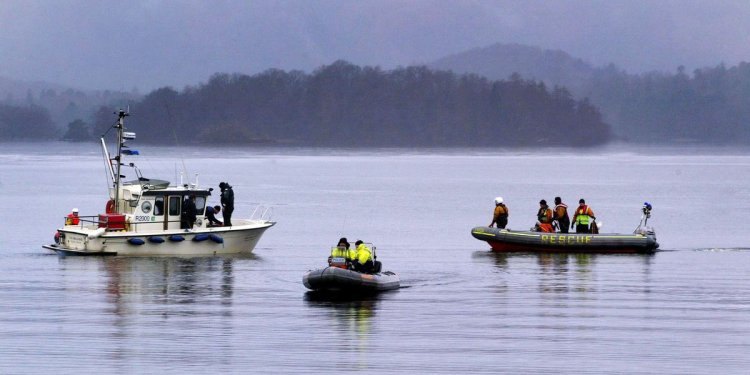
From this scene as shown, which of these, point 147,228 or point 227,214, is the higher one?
point 227,214

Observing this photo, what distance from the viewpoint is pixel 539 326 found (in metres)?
29.5

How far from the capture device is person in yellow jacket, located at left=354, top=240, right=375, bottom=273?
110ft

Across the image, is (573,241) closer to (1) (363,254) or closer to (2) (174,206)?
(1) (363,254)

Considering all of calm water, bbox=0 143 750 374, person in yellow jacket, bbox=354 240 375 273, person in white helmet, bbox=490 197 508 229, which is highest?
person in white helmet, bbox=490 197 508 229

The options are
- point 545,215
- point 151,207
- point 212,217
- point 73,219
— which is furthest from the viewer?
point 545,215

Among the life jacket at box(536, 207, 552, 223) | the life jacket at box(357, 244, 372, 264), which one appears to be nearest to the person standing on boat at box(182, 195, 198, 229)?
the life jacket at box(357, 244, 372, 264)

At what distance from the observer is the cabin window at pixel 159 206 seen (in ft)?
138

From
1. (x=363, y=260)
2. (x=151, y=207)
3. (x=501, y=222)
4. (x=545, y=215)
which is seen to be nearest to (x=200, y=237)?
(x=151, y=207)

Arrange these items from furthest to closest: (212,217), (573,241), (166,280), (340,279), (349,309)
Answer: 1. (573,241)
2. (212,217)
3. (166,280)
4. (340,279)
5. (349,309)

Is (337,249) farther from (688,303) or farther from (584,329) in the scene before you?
(688,303)

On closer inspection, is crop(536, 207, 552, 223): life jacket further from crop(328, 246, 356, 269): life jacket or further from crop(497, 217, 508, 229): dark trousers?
crop(328, 246, 356, 269): life jacket

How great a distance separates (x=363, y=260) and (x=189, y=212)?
1020 centimetres

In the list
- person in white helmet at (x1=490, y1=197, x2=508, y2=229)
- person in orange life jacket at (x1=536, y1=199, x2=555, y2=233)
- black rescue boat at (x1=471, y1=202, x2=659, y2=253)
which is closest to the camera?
black rescue boat at (x1=471, y1=202, x2=659, y2=253)

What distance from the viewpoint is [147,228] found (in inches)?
1657
